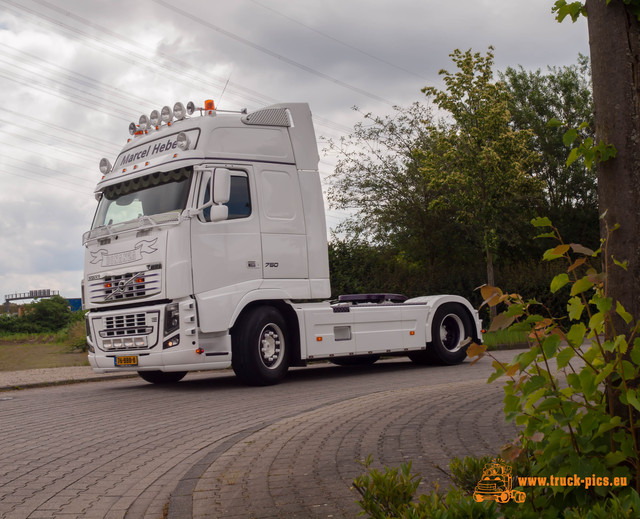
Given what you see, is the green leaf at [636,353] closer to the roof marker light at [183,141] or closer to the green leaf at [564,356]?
the green leaf at [564,356]

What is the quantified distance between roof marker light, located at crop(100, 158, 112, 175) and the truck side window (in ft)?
8.92

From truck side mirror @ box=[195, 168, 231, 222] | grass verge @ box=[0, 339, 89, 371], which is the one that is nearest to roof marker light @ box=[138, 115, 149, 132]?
truck side mirror @ box=[195, 168, 231, 222]

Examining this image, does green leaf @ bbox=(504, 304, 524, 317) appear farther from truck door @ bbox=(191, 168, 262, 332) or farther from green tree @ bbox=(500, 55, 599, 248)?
green tree @ bbox=(500, 55, 599, 248)

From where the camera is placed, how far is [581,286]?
128 inches

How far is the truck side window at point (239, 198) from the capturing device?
Result: 38.8 feet

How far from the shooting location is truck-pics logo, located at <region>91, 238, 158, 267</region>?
11.5 m

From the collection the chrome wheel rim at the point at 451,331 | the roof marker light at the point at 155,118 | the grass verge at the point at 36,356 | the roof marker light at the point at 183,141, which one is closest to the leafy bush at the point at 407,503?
the roof marker light at the point at 183,141

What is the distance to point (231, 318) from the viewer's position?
11422mm

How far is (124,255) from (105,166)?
2361 millimetres

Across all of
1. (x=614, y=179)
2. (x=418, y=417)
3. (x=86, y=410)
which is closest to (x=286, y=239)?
(x=86, y=410)

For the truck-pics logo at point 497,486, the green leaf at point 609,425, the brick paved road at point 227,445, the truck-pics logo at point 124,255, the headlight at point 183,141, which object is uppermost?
the headlight at point 183,141

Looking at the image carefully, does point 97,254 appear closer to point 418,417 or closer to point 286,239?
point 286,239

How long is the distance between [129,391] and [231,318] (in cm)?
244

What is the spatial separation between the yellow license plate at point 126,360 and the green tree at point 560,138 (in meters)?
29.8
